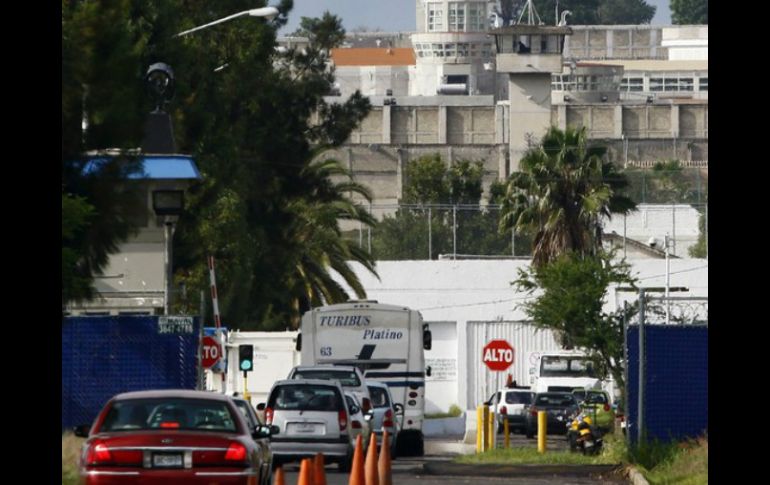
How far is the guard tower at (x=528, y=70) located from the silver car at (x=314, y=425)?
115311 mm

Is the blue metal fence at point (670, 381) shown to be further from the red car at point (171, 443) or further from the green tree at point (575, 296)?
the green tree at point (575, 296)

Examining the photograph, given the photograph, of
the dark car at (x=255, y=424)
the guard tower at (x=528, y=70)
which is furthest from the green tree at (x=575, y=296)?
the guard tower at (x=528, y=70)

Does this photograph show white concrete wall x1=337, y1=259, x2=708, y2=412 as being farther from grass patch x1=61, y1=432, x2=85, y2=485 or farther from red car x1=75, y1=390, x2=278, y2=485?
red car x1=75, y1=390, x2=278, y2=485

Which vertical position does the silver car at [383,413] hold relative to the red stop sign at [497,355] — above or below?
below

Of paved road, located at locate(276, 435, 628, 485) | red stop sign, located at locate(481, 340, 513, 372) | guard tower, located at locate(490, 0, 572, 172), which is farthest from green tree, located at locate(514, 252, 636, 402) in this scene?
guard tower, located at locate(490, 0, 572, 172)

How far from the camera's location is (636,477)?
27.7 m

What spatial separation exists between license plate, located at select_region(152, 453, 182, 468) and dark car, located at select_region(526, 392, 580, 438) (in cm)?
3002

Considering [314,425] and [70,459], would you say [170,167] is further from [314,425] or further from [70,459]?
[70,459]

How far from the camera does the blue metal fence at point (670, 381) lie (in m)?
29.9

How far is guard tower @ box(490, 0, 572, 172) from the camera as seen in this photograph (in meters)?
145

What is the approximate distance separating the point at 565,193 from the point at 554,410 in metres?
19.9

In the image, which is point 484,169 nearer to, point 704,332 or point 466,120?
point 466,120
